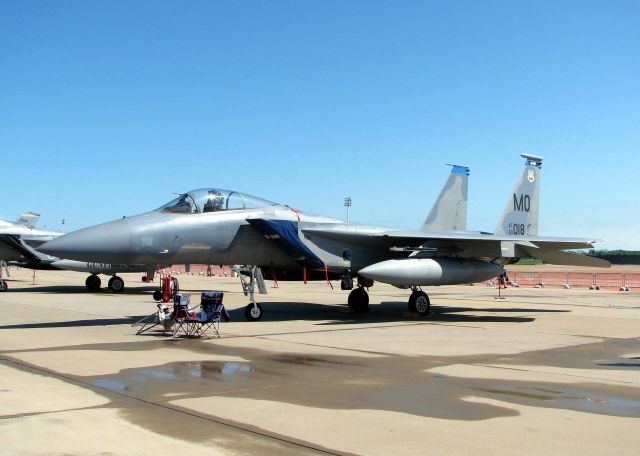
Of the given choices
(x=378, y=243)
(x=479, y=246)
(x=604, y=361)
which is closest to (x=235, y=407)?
(x=604, y=361)

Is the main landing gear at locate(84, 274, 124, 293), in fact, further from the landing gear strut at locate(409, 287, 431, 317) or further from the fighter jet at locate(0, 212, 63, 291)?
the landing gear strut at locate(409, 287, 431, 317)

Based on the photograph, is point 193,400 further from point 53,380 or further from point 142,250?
point 142,250

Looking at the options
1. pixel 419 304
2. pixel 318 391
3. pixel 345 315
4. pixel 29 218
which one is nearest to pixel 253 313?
pixel 345 315

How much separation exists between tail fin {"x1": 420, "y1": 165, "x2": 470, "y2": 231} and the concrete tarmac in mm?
6759

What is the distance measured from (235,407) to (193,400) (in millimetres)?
483

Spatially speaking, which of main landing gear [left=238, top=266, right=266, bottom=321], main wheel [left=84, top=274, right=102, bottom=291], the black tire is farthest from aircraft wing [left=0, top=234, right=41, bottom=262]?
the black tire

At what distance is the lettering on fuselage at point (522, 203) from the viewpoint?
18.6 meters

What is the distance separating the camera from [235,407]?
5414 millimetres

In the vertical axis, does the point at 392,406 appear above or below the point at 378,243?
below

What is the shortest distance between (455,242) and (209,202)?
6.04 meters

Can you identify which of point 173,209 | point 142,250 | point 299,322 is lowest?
point 299,322

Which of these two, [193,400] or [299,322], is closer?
[193,400]

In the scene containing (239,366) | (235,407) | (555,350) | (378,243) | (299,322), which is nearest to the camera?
(235,407)

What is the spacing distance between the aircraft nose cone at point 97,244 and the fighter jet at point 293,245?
0.02 meters
